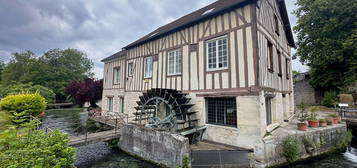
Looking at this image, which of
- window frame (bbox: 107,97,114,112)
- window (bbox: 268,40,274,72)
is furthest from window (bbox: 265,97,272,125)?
window frame (bbox: 107,97,114,112)

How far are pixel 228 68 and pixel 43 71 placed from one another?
2998 centimetres

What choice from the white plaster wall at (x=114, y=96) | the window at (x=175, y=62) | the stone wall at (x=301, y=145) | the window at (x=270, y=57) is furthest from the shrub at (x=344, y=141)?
the white plaster wall at (x=114, y=96)

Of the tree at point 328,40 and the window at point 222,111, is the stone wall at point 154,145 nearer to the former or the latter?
the window at point 222,111

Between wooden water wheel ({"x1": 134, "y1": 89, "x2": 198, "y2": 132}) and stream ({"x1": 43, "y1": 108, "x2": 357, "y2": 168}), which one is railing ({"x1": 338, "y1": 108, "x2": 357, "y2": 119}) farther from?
wooden water wheel ({"x1": 134, "y1": 89, "x2": 198, "y2": 132})

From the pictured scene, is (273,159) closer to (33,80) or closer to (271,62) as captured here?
(271,62)

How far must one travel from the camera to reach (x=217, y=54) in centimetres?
586

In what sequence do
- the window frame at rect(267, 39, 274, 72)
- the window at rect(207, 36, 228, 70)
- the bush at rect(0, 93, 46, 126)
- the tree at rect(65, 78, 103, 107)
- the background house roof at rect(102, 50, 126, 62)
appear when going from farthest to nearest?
the tree at rect(65, 78, 103, 107)
the background house roof at rect(102, 50, 126, 62)
the bush at rect(0, 93, 46, 126)
the window frame at rect(267, 39, 274, 72)
the window at rect(207, 36, 228, 70)

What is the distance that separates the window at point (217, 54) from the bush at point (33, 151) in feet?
16.6

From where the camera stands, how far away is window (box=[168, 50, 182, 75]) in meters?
7.25

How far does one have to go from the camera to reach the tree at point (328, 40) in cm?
1043

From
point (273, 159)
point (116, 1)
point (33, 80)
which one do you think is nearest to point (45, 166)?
point (273, 159)

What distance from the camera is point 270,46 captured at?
659cm

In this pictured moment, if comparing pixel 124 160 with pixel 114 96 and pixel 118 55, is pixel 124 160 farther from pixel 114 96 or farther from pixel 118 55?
pixel 118 55

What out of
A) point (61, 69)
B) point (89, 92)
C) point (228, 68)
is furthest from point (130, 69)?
point (61, 69)
